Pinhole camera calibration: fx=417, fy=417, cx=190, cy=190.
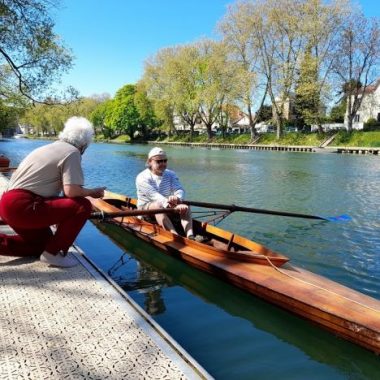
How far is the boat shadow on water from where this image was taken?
15.3ft

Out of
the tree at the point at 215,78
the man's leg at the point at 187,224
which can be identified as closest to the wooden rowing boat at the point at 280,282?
the man's leg at the point at 187,224

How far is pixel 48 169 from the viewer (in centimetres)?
477

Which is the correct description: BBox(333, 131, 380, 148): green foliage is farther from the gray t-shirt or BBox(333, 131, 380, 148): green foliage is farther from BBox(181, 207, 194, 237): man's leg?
the gray t-shirt

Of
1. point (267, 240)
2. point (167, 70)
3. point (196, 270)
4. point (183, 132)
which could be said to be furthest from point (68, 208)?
point (183, 132)

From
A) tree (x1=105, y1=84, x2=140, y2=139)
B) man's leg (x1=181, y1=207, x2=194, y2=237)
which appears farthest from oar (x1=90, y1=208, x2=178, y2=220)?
tree (x1=105, y1=84, x2=140, y2=139)

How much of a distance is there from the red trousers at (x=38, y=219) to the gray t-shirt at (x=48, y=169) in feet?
0.38

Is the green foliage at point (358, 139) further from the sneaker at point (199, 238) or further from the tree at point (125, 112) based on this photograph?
the sneaker at point (199, 238)

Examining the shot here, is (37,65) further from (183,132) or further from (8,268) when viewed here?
(183,132)

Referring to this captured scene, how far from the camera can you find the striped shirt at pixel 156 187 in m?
7.88

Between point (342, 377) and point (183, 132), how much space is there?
76960 millimetres

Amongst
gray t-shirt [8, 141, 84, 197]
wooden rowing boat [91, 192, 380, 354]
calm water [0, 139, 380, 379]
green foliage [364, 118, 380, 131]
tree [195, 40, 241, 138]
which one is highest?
tree [195, 40, 241, 138]

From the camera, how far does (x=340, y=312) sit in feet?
15.6

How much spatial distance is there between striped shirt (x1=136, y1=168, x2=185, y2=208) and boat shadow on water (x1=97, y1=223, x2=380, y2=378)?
1.19m

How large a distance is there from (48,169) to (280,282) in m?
3.35
